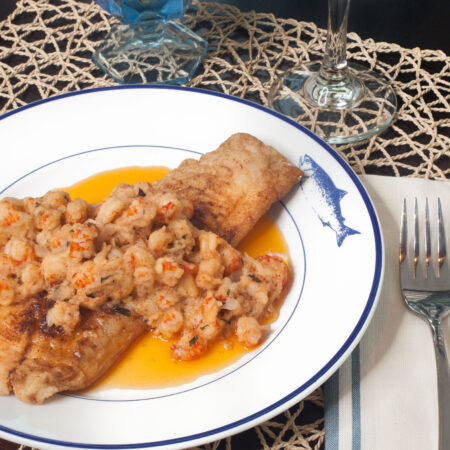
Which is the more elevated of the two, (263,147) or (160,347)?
(263,147)

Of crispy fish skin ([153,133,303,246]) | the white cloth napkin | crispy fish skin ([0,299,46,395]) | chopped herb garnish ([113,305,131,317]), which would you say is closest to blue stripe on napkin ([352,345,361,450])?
the white cloth napkin

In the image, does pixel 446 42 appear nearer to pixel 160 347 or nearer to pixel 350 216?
pixel 350 216

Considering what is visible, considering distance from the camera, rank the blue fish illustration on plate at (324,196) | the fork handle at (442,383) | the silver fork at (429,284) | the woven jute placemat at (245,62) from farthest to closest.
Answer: the woven jute placemat at (245,62)
the blue fish illustration on plate at (324,196)
the silver fork at (429,284)
the fork handle at (442,383)

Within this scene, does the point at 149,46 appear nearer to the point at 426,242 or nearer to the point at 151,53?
the point at 151,53

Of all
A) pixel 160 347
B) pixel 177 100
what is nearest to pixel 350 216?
pixel 160 347

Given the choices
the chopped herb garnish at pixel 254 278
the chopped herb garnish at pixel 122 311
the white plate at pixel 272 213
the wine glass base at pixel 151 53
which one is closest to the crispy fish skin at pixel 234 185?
the white plate at pixel 272 213

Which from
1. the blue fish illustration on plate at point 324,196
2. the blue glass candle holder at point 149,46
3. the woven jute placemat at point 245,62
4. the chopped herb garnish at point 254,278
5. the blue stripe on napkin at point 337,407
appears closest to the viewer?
the blue stripe on napkin at point 337,407

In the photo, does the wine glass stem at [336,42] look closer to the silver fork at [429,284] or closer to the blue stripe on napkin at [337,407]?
the silver fork at [429,284]
